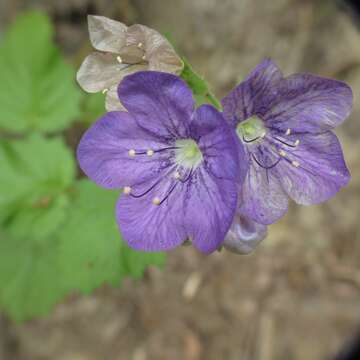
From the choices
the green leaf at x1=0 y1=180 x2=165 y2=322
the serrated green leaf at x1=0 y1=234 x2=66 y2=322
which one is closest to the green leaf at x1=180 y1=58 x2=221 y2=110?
the green leaf at x1=0 y1=180 x2=165 y2=322

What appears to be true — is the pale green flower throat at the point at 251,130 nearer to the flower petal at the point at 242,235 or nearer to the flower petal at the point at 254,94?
the flower petal at the point at 254,94

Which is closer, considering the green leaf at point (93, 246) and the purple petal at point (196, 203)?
the purple petal at point (196, 203)

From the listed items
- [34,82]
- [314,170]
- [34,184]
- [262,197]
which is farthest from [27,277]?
[314,170]

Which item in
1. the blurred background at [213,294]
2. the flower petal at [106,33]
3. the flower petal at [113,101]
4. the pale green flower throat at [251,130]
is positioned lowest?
the blurred background at [213,294]

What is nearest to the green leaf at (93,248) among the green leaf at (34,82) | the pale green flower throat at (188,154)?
the green leaf at (34,82)

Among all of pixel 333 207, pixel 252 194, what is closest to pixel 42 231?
pixel 252 194

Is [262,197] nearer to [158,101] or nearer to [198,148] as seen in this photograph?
[198,148]
